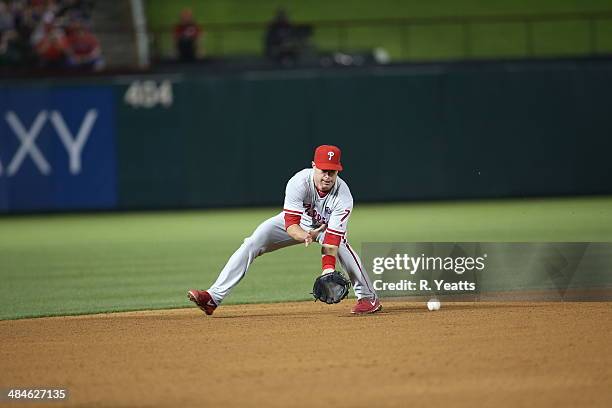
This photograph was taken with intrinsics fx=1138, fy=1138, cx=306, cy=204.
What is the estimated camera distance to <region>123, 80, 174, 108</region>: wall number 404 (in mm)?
24922

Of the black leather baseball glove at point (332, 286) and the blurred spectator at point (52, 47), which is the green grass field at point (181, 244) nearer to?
the black leather baseball glove at point (332, 286)

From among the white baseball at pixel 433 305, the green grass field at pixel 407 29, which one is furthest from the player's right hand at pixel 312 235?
the green grass field at pixel 407 29

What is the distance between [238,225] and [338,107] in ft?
16.3

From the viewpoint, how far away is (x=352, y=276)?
10.3 m

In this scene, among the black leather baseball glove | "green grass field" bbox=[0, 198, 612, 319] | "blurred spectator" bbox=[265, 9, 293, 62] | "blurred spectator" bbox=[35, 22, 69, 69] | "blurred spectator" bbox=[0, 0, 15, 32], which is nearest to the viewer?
the black leather baseball glove

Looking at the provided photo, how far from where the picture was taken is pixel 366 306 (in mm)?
10445

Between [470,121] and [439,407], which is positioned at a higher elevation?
[439,407]

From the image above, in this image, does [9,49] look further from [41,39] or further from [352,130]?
[352,130]

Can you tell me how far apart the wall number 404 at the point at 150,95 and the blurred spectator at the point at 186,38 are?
52.7 inches

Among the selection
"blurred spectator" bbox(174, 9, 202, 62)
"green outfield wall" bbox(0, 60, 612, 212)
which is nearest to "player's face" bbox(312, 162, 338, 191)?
"green outfield wall" bbox(0, 60, 612, 212)

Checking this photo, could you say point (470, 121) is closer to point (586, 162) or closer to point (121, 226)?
point (586, 162)

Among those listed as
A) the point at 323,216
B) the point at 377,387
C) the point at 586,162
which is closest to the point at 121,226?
the point at 586,162

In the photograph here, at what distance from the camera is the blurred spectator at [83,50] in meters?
25.2

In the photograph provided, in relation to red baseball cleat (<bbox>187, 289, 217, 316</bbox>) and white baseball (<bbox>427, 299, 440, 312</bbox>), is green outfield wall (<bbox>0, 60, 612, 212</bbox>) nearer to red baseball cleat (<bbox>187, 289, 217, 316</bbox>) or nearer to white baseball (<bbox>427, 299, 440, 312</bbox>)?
white baseball (<bbox>427, 299, 440, 312</bbox>)
